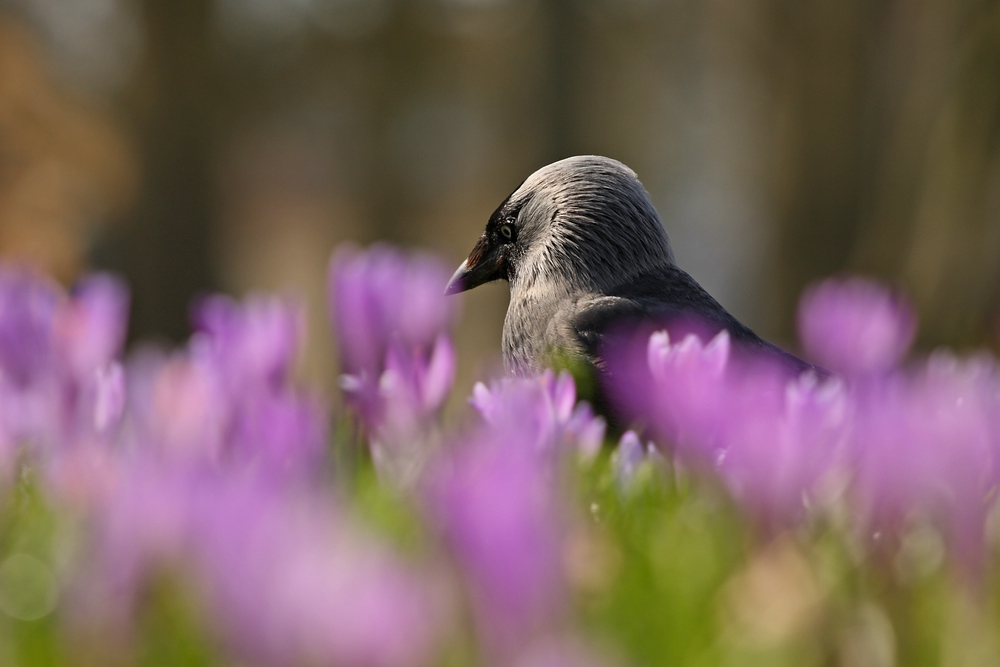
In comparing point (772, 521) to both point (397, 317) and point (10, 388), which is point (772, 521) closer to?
point (397, 317)

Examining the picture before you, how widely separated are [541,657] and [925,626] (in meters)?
0.71

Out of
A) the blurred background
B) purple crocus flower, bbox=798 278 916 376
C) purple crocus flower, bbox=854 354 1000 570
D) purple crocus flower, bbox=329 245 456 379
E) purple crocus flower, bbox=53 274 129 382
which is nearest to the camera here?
purple crocus flower, bbox=854 354 1000 570

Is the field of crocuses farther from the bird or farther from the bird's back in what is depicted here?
the bird

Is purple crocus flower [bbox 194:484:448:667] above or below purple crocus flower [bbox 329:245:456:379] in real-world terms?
above

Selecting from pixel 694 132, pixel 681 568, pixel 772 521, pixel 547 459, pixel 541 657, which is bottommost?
pixel 694 132

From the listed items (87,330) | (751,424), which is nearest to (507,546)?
(751,424)

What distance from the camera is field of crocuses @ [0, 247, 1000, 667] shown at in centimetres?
63

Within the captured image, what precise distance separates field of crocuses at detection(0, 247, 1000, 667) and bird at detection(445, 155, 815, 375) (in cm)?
130

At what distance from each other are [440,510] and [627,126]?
55.2 ft

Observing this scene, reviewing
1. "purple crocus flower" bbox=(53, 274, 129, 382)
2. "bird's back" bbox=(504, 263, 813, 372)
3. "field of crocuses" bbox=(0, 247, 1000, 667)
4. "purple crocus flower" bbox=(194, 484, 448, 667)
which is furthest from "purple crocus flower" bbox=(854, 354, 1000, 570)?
"bird's back" bbox=(504, 263, 813, 372)

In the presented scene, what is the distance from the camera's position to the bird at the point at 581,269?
126 inches

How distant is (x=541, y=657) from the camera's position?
2.05 feet

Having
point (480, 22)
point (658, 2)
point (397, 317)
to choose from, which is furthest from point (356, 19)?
point (397, 317)

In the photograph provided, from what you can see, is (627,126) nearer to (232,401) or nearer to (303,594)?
(232,401)
